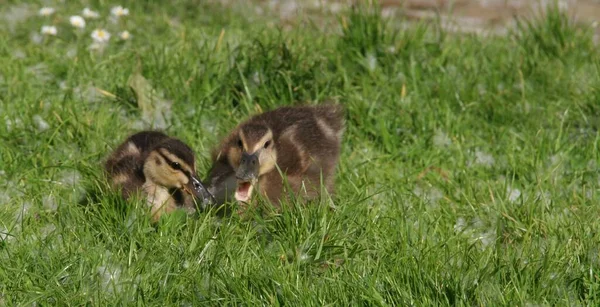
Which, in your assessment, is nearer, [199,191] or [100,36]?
[199,191]

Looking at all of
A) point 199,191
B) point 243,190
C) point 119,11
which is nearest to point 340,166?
point 243,190

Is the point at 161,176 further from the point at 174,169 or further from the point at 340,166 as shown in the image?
the point at 340,166

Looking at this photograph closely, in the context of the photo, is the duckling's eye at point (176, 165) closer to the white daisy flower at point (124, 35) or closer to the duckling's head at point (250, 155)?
the duckling's head at point (250, 155)

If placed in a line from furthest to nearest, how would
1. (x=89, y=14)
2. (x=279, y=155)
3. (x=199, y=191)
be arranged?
(x=89, y=14)
(x=279, y=155)
(x=199, y=191)

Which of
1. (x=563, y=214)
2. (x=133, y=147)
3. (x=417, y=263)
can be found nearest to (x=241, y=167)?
(x=133, y=147)

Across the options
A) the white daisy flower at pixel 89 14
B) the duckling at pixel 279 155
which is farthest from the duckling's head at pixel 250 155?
the white daisy flower at pixel 89 14

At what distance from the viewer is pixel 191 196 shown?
5.00 m

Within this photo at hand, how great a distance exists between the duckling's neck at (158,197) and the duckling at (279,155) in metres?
0.23

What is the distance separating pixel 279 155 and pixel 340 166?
570mm

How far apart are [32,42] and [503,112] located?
3374 millimetres

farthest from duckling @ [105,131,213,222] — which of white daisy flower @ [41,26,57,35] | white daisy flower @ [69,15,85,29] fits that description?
white daisy flower @ [69,15,85,29]

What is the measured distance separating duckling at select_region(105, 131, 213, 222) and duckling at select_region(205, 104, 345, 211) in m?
0.17

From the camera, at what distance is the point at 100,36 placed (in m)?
7.24

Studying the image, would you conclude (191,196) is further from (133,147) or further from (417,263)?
(417,263)
